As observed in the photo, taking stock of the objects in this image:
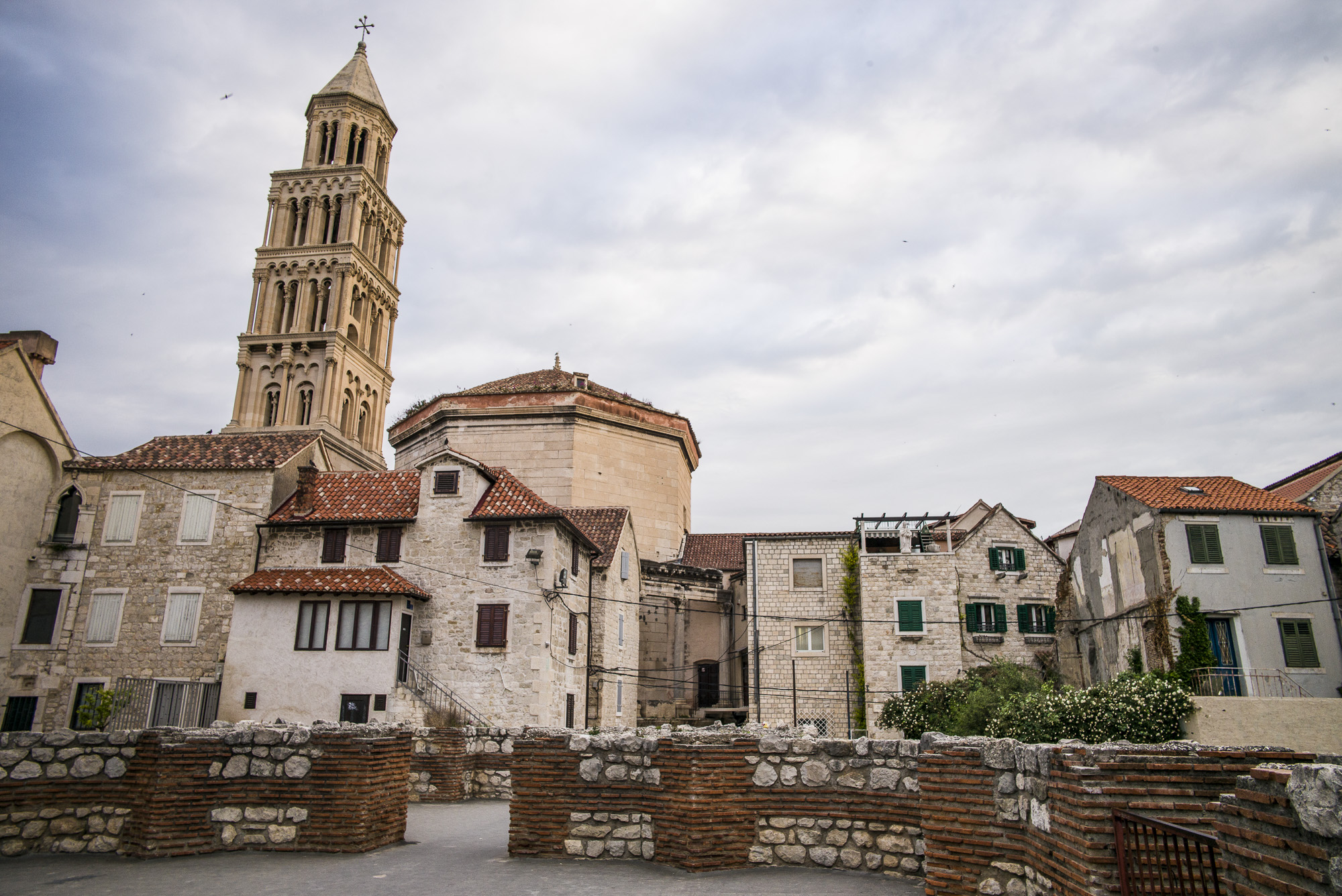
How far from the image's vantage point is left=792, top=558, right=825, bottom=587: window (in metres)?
33.7

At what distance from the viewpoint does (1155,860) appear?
574 centimetres

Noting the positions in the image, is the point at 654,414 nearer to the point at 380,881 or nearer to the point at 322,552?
the point at 322,552

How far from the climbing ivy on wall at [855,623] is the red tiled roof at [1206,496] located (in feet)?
31.7

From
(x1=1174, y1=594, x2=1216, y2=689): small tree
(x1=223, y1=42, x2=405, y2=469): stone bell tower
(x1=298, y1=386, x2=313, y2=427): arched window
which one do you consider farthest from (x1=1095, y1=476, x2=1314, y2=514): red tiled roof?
(x1=298, y1=386, x2=313, y2=427): arched window

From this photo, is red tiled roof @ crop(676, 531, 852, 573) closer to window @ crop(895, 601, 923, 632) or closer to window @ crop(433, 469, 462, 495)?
window @ crop(895, 601, 923, 632)

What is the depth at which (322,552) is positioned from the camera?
2792cm

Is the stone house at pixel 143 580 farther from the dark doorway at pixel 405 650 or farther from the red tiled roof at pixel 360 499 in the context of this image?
the dark doorway at pixel 405 650

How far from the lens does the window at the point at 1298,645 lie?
2512cm

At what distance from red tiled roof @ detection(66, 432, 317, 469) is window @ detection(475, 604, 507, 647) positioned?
9.17 m

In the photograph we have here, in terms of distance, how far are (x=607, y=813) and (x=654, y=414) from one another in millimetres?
33392

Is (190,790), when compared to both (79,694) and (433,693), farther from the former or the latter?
(79,694)

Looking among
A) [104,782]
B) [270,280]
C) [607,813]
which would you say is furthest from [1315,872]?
[270,280]

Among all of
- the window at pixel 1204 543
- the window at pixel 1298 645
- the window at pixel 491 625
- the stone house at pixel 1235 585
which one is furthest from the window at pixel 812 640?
the window at pixel 1298 645

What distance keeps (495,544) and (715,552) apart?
16341 millimetres
